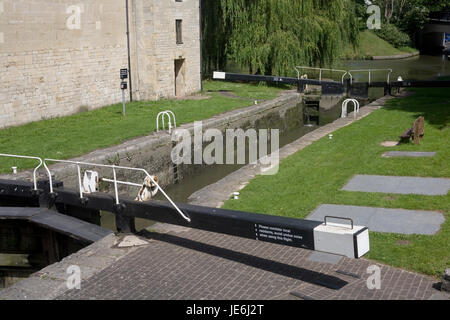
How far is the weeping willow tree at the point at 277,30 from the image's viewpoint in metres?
28.9

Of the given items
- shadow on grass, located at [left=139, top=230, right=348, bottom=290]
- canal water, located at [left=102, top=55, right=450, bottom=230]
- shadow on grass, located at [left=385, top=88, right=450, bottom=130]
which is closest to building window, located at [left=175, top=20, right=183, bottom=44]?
canal water, located at [left=102, top=55, right=450, bottom=230]

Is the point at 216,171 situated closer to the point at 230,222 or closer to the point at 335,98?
the point at 230,222

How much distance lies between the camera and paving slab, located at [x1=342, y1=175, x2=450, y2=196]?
11.5 metres

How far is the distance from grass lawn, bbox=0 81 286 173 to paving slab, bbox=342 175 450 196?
690cm

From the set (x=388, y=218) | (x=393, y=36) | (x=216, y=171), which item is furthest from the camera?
(x=393, y=36)

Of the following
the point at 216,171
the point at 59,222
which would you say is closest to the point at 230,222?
the point at 59,222

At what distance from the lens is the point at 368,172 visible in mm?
13117

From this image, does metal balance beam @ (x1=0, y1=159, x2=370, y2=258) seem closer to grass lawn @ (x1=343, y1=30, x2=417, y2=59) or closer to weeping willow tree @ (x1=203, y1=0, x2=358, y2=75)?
weeping willow tree @ (x1=203, y1=0, x2=358, y2=75)

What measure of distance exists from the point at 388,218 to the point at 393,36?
4791 centimetres

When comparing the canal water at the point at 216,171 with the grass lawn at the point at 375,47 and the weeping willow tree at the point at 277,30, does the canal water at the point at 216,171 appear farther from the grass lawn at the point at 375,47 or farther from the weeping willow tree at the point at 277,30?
the grass lawn at the point at 375,47

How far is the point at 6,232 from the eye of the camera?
1133cm

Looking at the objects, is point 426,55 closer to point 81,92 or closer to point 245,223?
point 81,92
